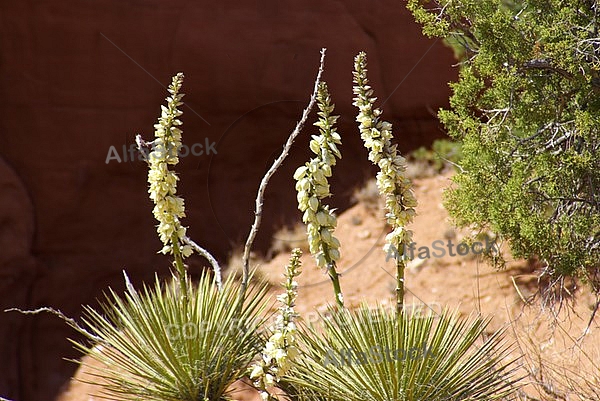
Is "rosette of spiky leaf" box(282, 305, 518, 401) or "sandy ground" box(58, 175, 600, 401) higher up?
"sandy ground" box(58, 175, 600, 401)

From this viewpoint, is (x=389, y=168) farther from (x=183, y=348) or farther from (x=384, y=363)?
(x=183, y=348)

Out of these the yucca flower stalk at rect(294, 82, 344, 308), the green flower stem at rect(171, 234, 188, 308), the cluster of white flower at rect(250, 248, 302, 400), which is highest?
the yucca flower stalk at rect(294, 82, 344, 308)

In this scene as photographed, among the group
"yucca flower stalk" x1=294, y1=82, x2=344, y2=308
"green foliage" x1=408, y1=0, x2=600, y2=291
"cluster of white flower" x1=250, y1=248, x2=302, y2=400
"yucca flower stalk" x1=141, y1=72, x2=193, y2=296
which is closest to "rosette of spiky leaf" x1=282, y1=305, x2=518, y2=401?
"cluster of white flower" x1=250, y1=248, x2=302, y2=400

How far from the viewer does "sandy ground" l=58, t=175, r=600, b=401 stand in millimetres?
6438

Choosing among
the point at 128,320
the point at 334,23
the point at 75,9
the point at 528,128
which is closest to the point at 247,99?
the point at 334,23

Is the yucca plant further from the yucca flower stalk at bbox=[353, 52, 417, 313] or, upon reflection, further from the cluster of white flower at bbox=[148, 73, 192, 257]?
the yucca flower stalk at bbox=[353, 52, 417, 313]

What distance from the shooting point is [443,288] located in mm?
7777

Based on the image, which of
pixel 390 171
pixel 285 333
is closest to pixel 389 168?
pixel 390 171

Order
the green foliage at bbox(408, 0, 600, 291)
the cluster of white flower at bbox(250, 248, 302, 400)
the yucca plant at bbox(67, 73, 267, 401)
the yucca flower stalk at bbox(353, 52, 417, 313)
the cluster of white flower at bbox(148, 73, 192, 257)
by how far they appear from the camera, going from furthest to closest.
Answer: the green foliage at bbox(408, 0, 600, 291)
the yucca plant at bbox(67, 73, 267, 401)
the cluster of white flower at bbox(148, 73, 192, 257)
the yucca flower stalk at bbox(353, 52, 417, 313)
the cluster of white flower at bbox(250, 248, 302, 400)

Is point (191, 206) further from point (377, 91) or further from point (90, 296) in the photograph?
point (377, 91)

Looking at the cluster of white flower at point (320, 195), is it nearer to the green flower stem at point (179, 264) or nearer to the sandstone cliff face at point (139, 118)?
the green flower stem at point (179, 264)

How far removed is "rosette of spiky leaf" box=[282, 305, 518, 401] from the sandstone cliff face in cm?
528

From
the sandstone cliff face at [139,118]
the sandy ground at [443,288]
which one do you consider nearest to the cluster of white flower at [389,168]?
the sandy ground at [443,288]

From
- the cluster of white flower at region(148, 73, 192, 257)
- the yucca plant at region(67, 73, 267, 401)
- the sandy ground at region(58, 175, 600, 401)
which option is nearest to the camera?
the cluster of white flower at region(148, 73, 192, 257)
